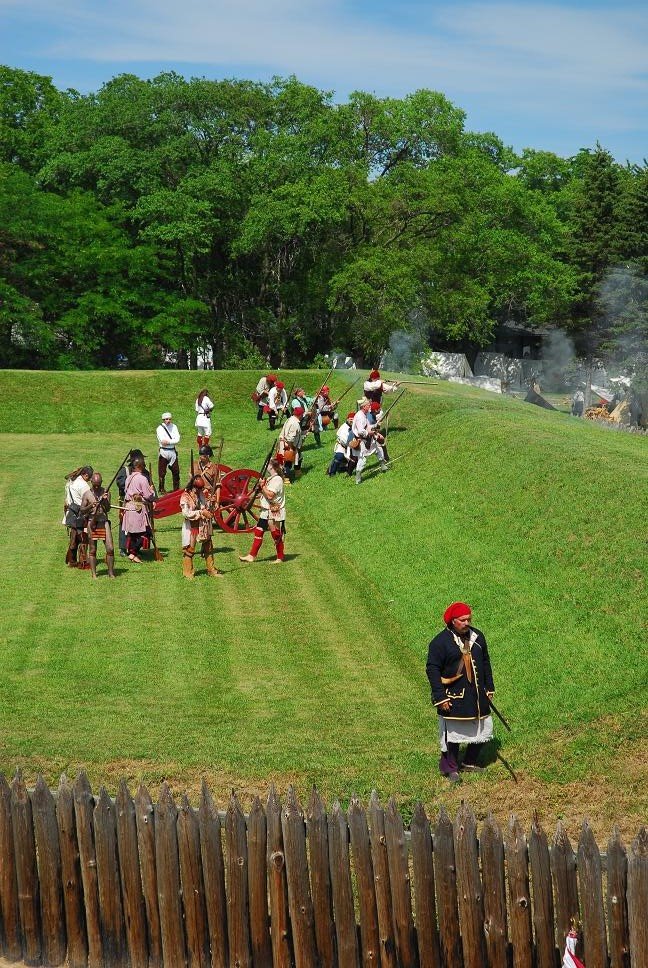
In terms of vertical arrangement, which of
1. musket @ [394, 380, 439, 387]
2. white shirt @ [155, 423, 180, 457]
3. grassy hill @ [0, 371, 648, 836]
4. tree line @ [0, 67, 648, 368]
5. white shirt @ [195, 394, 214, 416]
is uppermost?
tree line @ [0, 67, 648, 368]

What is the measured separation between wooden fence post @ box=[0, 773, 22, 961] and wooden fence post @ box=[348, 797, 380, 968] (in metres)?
2.60

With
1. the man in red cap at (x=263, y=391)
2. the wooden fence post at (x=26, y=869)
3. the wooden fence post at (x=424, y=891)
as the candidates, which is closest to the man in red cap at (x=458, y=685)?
the wooden fence post at (x=424, y=891)

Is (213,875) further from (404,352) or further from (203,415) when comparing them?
(404,352)

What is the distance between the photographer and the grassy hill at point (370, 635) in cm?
1207

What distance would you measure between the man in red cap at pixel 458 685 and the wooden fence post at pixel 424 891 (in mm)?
3384

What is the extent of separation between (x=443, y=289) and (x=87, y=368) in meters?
19.1

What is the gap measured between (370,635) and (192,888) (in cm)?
953

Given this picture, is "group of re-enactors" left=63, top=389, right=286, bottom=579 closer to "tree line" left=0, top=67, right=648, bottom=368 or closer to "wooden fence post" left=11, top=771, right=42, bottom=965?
"wooden fence post" left=11, top=771, right=42, bottom=965

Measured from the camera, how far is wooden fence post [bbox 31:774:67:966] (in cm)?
855

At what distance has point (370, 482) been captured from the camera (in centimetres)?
2822

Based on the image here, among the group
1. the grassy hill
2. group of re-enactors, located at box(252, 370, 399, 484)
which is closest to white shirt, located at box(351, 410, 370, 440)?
group of re-enactors, located at box(252, 370, 399, 484)

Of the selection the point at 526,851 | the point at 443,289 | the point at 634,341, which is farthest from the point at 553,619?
the point at 634,341

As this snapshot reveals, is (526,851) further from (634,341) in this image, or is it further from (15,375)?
(634,341)

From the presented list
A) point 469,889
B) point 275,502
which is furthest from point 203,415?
point 469,889
